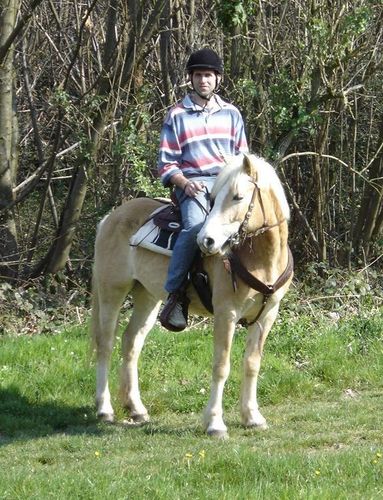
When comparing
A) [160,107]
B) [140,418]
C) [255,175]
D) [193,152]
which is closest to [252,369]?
[140,418]

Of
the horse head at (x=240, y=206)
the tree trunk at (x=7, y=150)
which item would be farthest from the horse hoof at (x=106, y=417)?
the tree trunk at (x=7, y=150)

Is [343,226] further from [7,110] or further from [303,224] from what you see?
[7,110]

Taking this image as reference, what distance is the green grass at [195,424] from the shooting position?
17.0 ft

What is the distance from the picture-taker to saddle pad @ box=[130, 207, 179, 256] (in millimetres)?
7227

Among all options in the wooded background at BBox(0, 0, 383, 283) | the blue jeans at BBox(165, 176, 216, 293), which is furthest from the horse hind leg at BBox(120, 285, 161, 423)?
the wooded background at BBox(0, 0, 383, 283)

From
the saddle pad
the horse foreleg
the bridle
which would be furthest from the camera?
the saddle pad

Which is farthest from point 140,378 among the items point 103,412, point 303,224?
point 303,224

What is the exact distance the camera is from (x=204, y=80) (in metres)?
6.86

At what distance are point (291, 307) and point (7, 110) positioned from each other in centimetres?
430

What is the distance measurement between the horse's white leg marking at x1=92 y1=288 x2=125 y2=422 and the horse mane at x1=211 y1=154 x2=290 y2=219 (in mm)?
1897

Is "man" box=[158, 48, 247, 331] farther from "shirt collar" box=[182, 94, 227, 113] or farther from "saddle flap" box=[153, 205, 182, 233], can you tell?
"saddle flap" box=[153, 205, 182, 233]

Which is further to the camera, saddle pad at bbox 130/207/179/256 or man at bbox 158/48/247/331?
saddle pad at bbox 130/207/179/256

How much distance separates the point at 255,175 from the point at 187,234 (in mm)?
702

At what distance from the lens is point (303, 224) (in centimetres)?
1331
